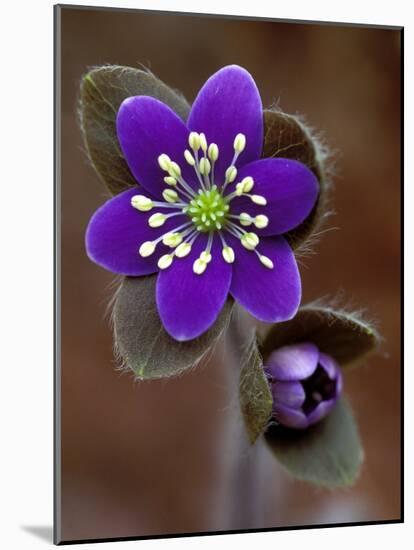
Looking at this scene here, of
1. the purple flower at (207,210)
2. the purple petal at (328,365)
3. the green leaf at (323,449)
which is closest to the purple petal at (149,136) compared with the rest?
the purple flower at (207,210)

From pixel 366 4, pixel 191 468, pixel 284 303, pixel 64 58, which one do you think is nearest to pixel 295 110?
pixel 366 4

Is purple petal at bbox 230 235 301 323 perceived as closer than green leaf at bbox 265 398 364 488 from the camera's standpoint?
Yes

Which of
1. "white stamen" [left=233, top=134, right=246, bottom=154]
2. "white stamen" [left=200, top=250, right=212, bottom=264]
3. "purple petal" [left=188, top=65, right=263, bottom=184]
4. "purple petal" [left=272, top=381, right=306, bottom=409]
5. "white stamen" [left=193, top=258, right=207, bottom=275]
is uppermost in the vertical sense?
"purple petal" [left=188, top=65, right=263, bottom=184]

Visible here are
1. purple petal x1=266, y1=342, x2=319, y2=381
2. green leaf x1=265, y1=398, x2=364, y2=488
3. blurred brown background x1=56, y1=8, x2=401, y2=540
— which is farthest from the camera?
blurred brown background x1=56, y1=8, x2=401, y2=540

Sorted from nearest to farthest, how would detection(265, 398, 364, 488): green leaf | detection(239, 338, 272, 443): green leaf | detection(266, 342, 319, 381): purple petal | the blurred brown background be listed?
1. detection(239, 338, 272, 443): green leaf
2. detection(266, 342, 319, 381): purple petal
3. detection(265, 398, 364, 488): green leaf
4. the blurred brown background

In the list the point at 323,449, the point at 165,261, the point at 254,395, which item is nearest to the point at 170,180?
the point at 165,261

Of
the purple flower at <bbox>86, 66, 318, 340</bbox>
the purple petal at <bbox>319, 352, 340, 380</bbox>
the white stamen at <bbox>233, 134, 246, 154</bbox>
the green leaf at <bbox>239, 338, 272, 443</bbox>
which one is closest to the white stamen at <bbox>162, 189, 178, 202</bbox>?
the purple flower at <bbox>86, 66, 318, 340</bbox>

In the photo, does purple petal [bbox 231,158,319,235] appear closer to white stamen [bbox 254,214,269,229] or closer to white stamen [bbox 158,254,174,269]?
white stamen [bbox 254,214,269,229]

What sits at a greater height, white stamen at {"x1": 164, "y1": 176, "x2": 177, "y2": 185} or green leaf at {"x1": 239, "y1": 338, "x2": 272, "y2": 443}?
white stamen at {"x1": 164, "y1": 176, "x2": 177, "y2": 185}
